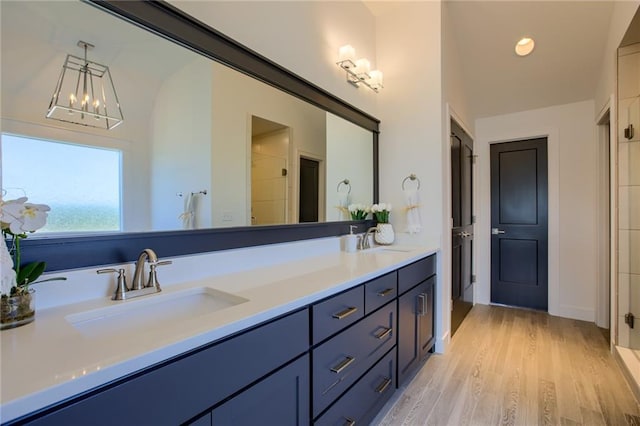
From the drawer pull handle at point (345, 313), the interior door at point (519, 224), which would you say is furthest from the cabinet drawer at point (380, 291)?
the interior door at point (519, 224)

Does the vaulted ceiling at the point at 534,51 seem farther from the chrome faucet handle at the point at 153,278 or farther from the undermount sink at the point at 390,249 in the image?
the chrome faucet handle at the point at 153,278

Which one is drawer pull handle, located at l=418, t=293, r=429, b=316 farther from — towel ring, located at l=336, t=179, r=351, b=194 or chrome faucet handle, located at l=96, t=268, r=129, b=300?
chrome faucet handle, located at l=96, t=268, r=129, b=300

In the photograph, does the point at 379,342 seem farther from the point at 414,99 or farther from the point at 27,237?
the point at 414,99

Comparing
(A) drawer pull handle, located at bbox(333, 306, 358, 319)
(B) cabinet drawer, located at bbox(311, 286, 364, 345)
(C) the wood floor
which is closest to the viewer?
(B) cabinet drawer, located at bbox(311, 286, 364, 345)

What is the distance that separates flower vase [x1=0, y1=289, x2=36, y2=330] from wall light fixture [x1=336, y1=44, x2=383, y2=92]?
87.2 inches

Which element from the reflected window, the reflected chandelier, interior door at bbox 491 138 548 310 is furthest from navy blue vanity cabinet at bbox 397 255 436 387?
interior door at bbox 491 138 548 310

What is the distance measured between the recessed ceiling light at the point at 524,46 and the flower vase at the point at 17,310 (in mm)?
3804

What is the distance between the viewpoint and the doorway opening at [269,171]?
1646mm

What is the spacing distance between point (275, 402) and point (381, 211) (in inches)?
74.8

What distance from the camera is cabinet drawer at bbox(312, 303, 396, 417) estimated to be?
3.80 feet

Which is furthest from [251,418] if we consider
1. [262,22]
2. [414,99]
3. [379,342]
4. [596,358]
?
[596,358]

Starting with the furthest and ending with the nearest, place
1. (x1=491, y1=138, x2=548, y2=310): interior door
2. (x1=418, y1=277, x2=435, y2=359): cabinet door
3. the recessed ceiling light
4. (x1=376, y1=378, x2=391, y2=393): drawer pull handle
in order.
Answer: (x1=491, y1=138, x2=548, y2=310): interior door, the recessed ceiling light, (x1=418, y1=277, x2=435, y2=359): cabinet door, (x1=376, y1=378, x2=391, y2=393): drawer pull handle

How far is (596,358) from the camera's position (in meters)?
2.37

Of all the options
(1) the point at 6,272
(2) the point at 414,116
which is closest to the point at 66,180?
(1) the point at 6,272
